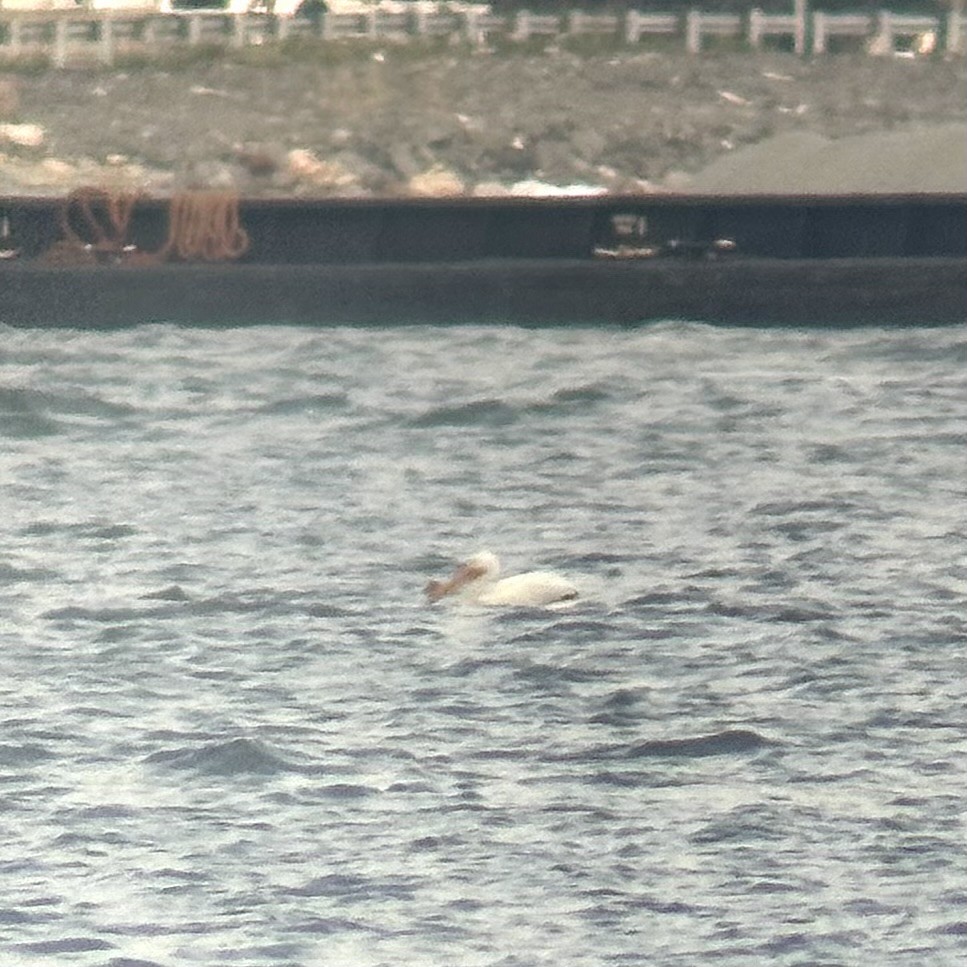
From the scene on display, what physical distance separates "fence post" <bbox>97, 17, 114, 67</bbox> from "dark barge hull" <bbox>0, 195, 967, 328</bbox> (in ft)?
56.9

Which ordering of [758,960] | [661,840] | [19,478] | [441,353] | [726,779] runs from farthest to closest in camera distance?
[441,353]
[19,478]
[726,779]
[661,840]
[758,960]

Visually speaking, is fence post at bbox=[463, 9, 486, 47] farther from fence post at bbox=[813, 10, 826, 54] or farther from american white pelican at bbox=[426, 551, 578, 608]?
american white pelican at bbox=[426, 551, 578, 608]

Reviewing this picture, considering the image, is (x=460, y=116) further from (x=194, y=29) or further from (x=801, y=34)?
(x=801, y=34)

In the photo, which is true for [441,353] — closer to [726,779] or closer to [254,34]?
[726,779]

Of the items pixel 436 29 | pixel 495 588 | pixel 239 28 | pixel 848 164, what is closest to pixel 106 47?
pixel 239 28

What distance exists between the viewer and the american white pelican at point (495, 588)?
48.4ft

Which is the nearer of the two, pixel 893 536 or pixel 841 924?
pixel 841 924

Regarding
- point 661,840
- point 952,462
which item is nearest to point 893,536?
point 952,462

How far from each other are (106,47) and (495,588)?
32231 mm

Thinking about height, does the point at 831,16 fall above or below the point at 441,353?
above

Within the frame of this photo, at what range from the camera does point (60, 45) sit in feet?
149

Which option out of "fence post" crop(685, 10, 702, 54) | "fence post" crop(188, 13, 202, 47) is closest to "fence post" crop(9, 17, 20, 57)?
"fence post" crop(188, 13, 202, 47)

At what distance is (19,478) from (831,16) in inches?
1184

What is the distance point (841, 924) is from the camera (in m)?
9.19
